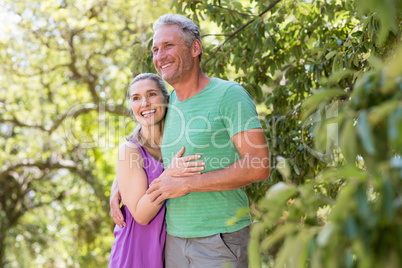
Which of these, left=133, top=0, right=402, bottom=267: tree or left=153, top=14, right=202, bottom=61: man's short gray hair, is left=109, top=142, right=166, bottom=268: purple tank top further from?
left=153, top=14, right=202, bottom=61: man's short gray hair

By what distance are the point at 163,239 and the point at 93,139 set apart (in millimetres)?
6789

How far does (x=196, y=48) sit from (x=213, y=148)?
61cm

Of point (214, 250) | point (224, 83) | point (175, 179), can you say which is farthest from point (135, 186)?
point (224, 83)

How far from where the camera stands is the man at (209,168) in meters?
2.00

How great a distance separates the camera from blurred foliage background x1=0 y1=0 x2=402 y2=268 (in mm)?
827

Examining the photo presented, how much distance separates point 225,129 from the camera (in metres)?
2.11

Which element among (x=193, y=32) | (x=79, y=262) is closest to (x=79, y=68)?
(x=79, y=262)

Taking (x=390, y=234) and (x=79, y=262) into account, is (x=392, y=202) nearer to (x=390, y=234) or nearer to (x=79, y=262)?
(x=390, y=234)

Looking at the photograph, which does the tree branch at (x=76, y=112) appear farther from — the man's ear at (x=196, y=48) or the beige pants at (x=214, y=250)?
the beige pants at (x=214, y=250)

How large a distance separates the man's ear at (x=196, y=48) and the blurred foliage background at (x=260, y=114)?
698 mm

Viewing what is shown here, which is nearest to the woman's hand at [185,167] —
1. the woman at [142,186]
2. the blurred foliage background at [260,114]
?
the woman at [142,186]

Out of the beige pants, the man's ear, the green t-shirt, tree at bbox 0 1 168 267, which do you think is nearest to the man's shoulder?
the green t-shirt

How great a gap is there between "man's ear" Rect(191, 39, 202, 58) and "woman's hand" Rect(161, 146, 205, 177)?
600mm

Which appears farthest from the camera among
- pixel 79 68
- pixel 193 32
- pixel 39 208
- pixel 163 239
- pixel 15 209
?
pixel 39 208
